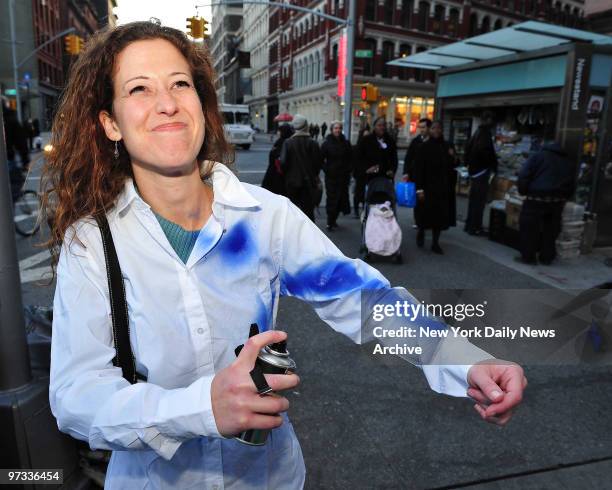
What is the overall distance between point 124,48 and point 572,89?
814cm

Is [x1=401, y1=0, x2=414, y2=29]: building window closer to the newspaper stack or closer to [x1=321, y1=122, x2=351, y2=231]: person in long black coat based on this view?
[x1=321, y1=122, x2=351, y2=231]: person in long black coat

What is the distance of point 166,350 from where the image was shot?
3.94 ft

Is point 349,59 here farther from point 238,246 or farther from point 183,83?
point 238,246

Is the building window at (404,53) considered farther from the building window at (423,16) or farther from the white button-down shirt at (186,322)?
the white button-down shirt at (186,322)

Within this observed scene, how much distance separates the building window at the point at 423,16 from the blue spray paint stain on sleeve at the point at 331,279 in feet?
146

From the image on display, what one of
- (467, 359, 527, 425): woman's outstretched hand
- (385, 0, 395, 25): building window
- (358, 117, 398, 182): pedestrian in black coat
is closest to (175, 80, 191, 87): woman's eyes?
(467, 359, 527, 425): woman's outstretched hand

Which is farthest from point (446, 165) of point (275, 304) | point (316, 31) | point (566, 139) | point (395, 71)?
point (316, 31)

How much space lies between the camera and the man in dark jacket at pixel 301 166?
8086mm

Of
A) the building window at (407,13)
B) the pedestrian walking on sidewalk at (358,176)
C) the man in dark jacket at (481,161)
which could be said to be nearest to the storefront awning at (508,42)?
the man in dark jacket at (481,161)

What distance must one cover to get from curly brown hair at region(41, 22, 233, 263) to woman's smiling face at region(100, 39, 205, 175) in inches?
2.0

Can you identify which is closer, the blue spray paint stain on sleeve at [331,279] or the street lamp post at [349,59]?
the blue spray paint stain on sleeve at [331,279]

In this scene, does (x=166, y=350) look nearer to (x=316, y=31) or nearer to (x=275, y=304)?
(x=275, y=304)

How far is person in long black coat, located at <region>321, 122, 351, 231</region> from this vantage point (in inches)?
364

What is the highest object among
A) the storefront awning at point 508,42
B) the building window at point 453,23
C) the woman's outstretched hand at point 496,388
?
the building window at point 453,23
